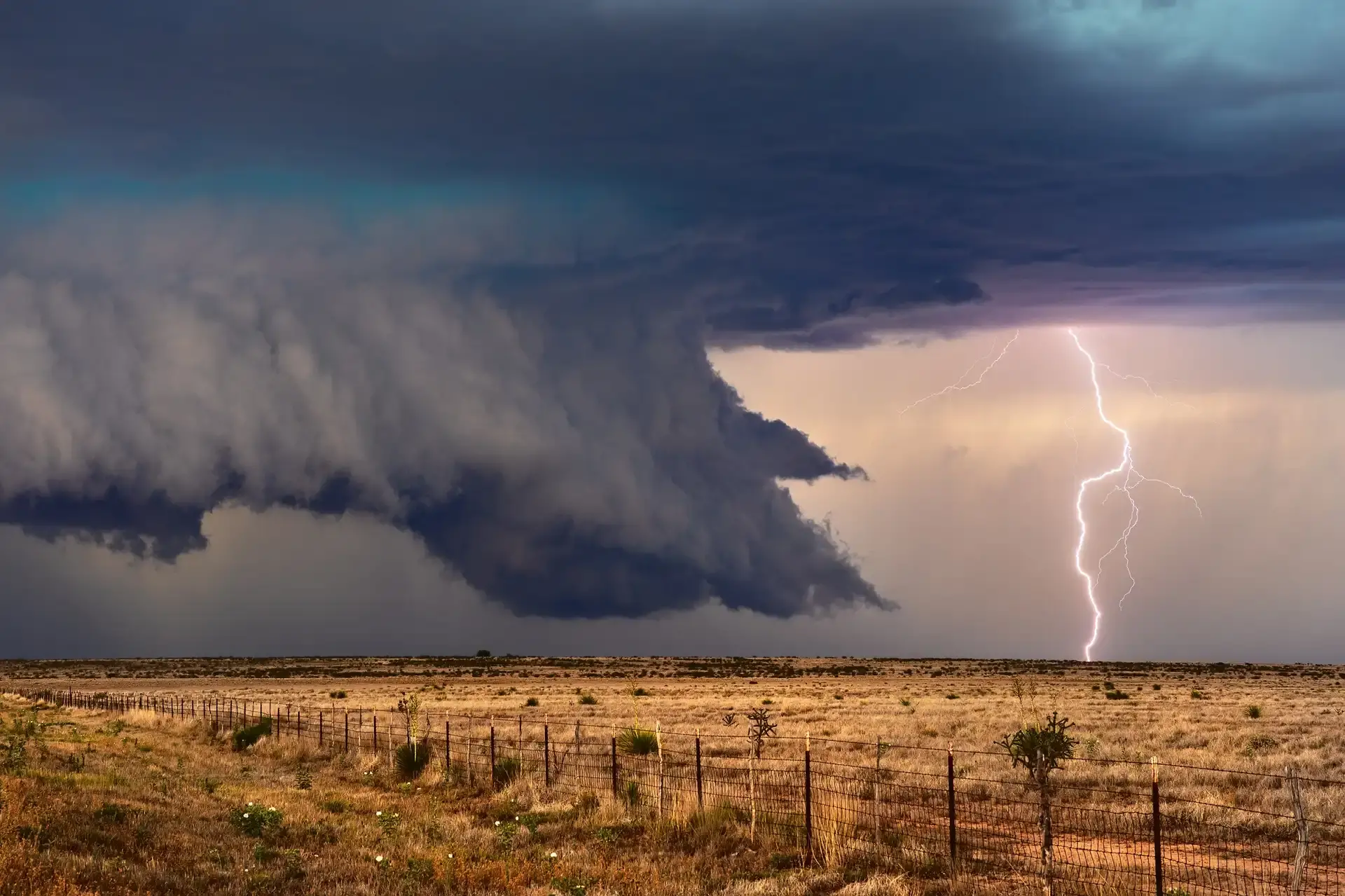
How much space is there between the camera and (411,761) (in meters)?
28.8

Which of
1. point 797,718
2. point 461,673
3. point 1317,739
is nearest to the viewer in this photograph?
point 1317,739

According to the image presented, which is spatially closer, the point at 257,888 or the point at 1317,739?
the point at 257,888

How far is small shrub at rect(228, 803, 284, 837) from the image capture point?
18327 millimetres

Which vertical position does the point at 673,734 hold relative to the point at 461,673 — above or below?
above

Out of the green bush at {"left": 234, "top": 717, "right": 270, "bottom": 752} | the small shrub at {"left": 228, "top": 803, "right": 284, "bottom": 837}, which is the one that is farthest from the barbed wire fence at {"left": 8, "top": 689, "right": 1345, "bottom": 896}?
the small shrub at {"left": 228, "top": 803, "right": 284, "bottom": 837}

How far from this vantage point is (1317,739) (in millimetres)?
33656

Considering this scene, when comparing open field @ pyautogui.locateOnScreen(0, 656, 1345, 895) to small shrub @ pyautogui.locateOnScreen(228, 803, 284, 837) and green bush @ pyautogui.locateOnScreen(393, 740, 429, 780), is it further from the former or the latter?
green bush @ pyautogui.locateOnScreen(393, 740, 429, 780)

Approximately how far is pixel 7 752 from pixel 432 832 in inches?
451

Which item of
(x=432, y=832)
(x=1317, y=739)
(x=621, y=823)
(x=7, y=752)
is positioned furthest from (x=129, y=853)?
(x=1317, y=739)

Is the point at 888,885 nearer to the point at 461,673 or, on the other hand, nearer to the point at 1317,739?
the point at 1317,739

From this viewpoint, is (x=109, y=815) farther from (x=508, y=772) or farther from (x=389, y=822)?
(x=508, y=772)

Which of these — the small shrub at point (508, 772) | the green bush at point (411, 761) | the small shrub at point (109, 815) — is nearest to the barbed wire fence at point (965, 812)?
the small shrub at point (508, 772)

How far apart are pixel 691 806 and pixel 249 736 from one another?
81.4ft

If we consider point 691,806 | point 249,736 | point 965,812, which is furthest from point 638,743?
point 249,736
